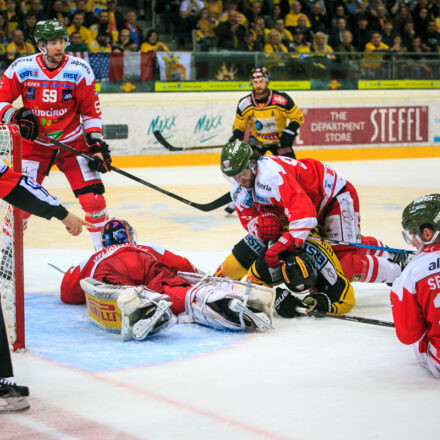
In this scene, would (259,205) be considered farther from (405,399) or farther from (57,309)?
(405,399)

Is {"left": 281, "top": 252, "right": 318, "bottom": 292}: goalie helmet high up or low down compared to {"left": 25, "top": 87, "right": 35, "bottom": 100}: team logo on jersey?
down

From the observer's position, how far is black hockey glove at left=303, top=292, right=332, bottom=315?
3797 millimetres

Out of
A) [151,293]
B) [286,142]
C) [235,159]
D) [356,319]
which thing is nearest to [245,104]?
[286,142]

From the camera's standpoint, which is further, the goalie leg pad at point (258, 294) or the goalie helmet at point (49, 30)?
the goalie helmet at point (49, 30)

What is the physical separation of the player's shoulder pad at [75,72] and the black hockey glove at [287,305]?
2016 mm

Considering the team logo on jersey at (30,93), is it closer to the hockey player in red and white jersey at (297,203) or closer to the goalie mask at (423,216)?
the hockey player in red and white jersey at (297,203)

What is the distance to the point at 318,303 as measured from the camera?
150 inches

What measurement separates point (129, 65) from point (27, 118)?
5.74m

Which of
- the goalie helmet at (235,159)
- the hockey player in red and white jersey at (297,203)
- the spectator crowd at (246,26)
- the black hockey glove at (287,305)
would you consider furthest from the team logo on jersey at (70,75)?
the spectator crowd at (246,26)

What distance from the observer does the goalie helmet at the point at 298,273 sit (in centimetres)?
372

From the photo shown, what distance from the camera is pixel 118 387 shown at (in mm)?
2834

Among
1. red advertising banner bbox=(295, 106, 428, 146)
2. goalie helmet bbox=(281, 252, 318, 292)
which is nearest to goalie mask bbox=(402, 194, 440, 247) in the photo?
goalie helmet bbox=(281, 252, 318, 292)

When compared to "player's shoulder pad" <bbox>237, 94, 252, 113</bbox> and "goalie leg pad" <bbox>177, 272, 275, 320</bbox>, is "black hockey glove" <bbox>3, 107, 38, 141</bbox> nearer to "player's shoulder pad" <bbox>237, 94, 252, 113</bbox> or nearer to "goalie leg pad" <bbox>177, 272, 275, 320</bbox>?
"goalie leg pad" <bbox>177, 272, 275, 320</bbox>

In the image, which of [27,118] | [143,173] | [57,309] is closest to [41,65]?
[27,118]
